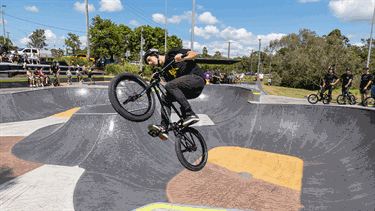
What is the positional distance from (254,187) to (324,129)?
→ 14.2 ft

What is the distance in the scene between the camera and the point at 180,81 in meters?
3.95

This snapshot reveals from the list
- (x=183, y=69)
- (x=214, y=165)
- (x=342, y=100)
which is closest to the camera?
(x=183, y=69)

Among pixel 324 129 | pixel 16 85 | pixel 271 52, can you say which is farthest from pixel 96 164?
pixel 271 52

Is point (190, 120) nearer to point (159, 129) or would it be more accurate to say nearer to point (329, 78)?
point (159, 129)

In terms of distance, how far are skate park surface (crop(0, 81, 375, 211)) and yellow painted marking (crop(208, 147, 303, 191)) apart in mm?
32

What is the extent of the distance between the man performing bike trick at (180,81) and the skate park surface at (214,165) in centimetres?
156

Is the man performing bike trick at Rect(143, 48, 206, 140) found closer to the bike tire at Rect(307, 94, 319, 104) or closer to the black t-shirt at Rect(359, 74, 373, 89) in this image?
the black t-shirt at Rect(359, 74, 373, 89)

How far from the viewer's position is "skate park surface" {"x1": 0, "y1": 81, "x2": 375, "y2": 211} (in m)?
5.07

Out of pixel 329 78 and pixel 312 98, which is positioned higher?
pixel 329 78

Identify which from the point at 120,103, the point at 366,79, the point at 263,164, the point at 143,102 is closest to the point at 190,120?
the point at 143,102

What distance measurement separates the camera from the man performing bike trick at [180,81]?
153 inches

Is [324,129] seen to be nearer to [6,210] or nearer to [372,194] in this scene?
[372,194]

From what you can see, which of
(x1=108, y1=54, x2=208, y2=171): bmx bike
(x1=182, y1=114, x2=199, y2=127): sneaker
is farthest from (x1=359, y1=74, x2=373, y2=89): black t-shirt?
(x1=182, y1=114, x2=199, y2=127): sneaker

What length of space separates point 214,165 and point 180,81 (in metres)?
4.23
